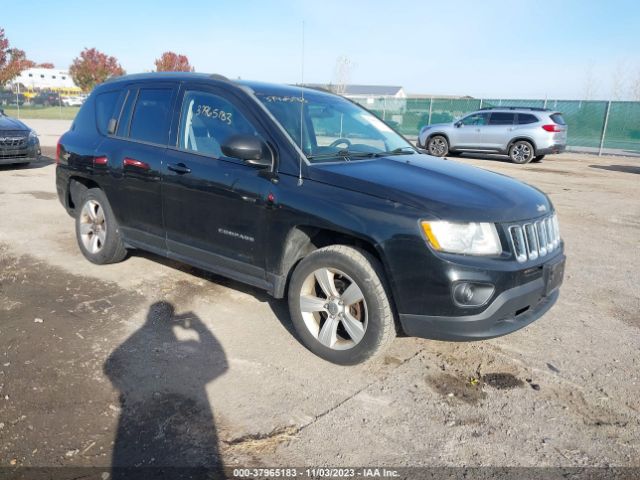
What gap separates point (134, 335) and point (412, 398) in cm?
204

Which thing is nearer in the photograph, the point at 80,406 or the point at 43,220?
the point at 80,406

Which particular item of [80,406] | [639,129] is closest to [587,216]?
[80,406]

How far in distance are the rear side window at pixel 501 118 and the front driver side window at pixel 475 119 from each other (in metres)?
0.25

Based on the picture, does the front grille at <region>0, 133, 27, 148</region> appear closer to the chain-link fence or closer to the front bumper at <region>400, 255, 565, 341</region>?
the front bumper at <region>400, 255, 565, 341</region>

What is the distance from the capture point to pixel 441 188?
3250 mm

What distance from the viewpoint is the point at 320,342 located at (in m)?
3.45

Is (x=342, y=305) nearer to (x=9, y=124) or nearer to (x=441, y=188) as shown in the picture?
(x=441, y=188)

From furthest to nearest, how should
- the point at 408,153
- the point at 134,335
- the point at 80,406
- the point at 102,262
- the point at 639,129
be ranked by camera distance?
the point at 639,129 < the point at 102,262 < the point at 408,153 < the point at 134,335 < the point at 80,406

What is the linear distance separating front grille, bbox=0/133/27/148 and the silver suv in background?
11.0 m

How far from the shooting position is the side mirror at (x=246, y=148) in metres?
3.43

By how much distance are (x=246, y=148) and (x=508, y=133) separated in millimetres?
15126

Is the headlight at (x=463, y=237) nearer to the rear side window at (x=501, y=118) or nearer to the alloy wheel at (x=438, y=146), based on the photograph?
the rear side window at (x=501, y=118)

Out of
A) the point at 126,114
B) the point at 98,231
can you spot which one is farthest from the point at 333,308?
the point at 98,231

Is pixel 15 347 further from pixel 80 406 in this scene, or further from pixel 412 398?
pixel 412 398
